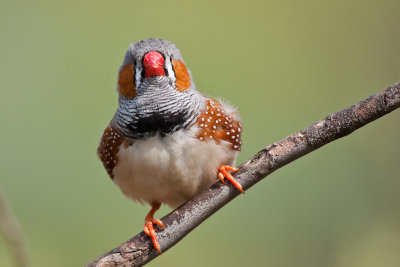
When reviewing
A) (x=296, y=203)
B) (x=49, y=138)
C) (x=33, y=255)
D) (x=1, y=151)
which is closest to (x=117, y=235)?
(x=33, y=255)

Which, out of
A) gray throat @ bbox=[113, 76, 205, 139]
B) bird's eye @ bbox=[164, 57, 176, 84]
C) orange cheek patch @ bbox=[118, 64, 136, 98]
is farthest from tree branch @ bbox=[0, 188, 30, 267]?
bird's eye @ bbox=[164, 57, 176, 84]

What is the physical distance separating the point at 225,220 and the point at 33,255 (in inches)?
63.2

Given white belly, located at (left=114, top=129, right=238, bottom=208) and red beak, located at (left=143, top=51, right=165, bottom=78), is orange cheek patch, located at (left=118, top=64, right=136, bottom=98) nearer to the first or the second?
red beak, located at (left=143, top=51, right=165, bottom=78)

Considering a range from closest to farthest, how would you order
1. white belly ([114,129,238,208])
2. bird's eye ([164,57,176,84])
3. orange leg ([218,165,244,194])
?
1. orange leg ([218,165,244,194])
2. white belly ([114,129,238,208])
3. bird's eye ([164,57,176,84])

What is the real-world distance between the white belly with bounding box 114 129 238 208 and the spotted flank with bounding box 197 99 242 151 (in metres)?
0.04

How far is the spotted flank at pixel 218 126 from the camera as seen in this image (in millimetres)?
2947

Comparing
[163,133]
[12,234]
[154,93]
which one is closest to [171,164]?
[163,133]

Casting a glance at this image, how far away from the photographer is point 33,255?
13.3 feet

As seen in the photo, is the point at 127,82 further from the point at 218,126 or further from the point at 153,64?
the point at 218,126

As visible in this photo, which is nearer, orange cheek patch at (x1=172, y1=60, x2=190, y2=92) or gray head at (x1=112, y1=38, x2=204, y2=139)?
gray head at (x1=112, y1=38, x2=204, y2=139)

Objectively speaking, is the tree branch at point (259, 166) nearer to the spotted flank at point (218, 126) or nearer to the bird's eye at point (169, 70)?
the spotted flank at point (218, 126)

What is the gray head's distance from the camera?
2.86 meters

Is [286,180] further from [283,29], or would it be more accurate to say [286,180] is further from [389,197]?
[283,29]

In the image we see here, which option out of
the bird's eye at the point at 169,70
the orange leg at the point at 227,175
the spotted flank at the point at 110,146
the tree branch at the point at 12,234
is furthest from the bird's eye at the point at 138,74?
the tree branch at the point at 12,234
